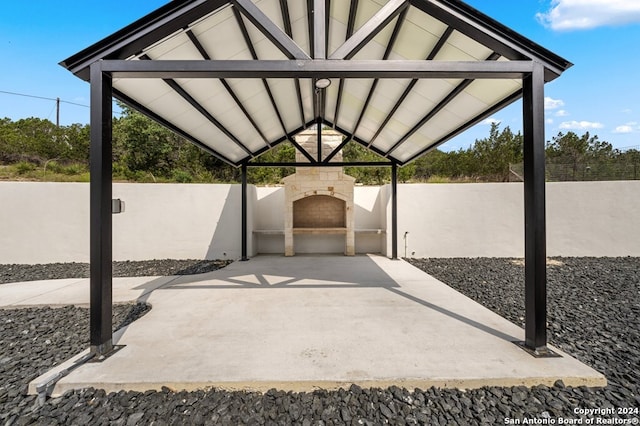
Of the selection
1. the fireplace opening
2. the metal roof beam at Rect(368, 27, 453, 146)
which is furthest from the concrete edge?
the fireplace opening

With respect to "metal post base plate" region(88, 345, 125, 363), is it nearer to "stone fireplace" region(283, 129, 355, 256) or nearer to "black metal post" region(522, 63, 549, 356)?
"black metal post" region(522, 63, 549, 356)

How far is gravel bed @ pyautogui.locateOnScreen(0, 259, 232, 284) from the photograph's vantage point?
6.08m

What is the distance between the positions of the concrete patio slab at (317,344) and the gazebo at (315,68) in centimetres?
41

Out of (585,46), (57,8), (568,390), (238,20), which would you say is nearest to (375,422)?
(568,390)

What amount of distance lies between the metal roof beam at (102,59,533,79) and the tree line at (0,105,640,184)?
12.5m

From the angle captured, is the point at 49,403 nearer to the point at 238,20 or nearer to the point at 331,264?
the point at 238,20

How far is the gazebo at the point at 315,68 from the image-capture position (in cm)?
265

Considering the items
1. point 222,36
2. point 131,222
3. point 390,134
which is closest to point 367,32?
point 222,36

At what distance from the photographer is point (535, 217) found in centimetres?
266

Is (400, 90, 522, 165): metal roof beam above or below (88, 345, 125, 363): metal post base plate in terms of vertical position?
above

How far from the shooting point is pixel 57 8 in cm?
1413

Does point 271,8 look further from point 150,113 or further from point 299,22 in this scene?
point 150,113

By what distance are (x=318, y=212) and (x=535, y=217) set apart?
6.69 m

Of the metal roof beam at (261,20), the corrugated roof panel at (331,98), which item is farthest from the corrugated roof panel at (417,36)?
the metal roof beam at (261,20)
